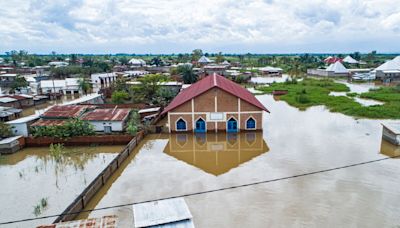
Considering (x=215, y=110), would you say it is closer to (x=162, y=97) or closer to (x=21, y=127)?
(x=162, y=97)

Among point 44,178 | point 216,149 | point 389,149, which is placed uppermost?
point 389,149

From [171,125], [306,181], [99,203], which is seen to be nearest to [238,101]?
[171,125]

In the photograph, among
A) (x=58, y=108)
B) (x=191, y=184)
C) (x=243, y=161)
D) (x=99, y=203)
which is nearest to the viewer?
(x=99, y=203)

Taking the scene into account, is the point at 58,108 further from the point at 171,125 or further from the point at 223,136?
the point at 223,136

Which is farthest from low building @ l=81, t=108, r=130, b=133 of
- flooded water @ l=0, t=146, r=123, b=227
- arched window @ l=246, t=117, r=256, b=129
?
arched window @ l=246, t=117, r=256, b=129

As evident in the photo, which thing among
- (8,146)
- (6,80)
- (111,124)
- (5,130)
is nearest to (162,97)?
(111,124)

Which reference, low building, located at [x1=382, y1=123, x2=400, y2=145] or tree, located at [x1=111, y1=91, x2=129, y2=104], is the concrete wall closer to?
low building, located at [x1=382, y1=123, x2=400, y2=145]

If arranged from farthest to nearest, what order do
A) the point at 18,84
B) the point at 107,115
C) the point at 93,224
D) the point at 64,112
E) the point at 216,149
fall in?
the point at 18,84, the point at 64,112, the point at 107,115, the point at 216,149, the point at 93,224

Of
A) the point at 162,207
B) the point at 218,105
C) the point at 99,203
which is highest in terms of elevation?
the point at 218,105
